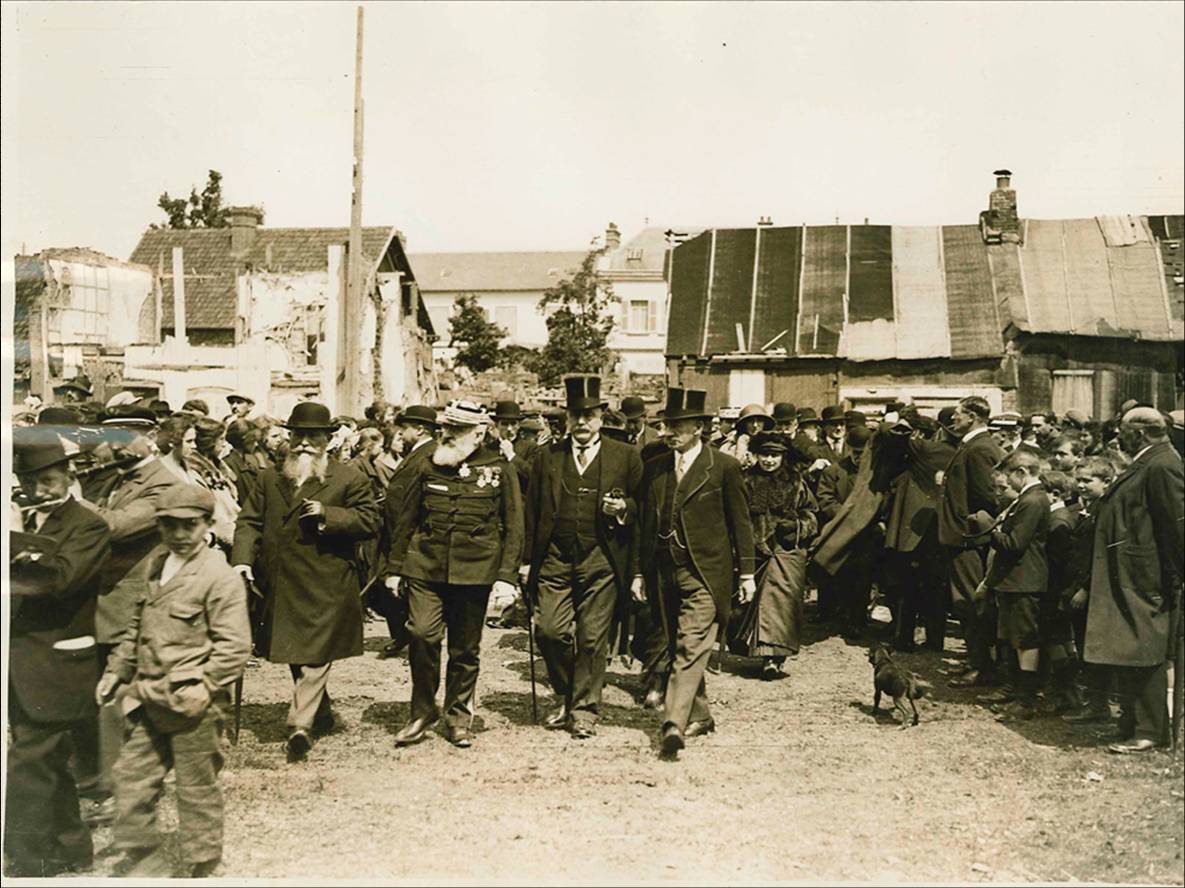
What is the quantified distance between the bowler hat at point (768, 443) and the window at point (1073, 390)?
19.7 m

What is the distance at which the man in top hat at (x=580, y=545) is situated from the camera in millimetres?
7703

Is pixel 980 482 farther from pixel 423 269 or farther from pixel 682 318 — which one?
pixel 423 269

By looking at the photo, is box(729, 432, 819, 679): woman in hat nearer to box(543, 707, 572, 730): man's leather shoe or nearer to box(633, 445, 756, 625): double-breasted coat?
box(633, 445, 756, 625): double-breasted coat

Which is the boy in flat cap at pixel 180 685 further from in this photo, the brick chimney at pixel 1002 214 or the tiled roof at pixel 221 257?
the tiled roof at pixel 221 257

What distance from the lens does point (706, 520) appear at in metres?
7.65

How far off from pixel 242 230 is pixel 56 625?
37184 mm

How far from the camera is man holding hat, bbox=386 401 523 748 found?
24.2 ft

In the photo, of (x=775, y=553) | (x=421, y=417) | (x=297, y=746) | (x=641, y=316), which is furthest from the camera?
(x=641, y=316)

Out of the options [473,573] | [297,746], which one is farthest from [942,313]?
[297,746]

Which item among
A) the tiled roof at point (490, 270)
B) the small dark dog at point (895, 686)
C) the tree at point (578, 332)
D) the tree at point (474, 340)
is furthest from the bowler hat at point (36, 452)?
the tiled roof at point (490, 270)

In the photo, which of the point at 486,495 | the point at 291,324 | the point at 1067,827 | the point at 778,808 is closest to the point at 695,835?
the point at 778,808

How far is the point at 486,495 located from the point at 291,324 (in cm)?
2685

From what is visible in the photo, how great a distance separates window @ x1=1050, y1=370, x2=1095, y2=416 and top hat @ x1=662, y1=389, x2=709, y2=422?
21.9 metres

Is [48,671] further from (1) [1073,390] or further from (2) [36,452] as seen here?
(1) [1073,390]
